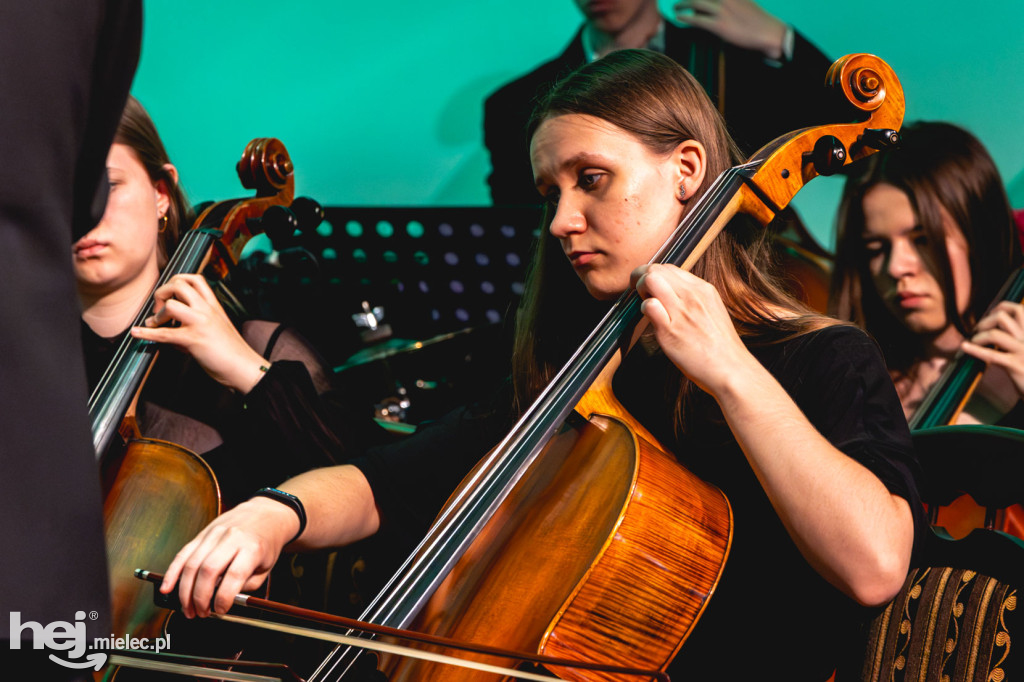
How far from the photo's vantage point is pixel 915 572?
112 cm

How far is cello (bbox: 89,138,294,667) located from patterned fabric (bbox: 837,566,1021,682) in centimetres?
89

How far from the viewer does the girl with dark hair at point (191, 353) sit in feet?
4.82

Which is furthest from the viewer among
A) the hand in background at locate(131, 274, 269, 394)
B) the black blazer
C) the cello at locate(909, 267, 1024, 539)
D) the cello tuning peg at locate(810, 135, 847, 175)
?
the black blazer

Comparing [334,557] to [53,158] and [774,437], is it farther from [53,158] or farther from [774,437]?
[53,158]

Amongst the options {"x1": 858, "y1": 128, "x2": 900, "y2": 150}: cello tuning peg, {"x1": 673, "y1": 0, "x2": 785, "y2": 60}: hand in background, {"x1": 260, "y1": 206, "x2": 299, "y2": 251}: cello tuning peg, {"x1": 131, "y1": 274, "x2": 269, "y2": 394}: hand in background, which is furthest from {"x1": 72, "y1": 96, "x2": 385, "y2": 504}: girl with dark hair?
{"x1": 673, "y1": 0, "x2": 785, "y2": 60}: hand in background

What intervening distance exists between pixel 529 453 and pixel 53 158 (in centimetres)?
63

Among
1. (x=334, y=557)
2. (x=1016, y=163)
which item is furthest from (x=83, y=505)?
(x=1016, y=163)

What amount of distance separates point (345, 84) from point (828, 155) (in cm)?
220

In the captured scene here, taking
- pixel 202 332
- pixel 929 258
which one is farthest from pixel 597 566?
pixel 929 258

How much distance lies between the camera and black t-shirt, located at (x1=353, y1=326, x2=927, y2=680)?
40.6 inches

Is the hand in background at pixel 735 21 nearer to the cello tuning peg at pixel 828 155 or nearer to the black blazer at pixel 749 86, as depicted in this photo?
the black blazer at pixel 749 86

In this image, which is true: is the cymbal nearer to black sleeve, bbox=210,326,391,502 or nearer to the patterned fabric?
black sleeve, bbox=210,326,391,502

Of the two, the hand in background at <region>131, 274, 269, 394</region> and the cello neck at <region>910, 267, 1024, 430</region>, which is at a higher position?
the cello neck at <region>910, 267, 1024, 430</region>

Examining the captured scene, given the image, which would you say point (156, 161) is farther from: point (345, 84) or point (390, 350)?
point (345, 84)
